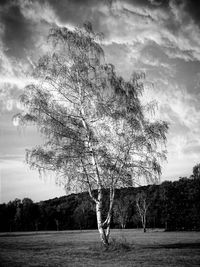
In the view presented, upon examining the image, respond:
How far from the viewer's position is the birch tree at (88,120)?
17.1 metres

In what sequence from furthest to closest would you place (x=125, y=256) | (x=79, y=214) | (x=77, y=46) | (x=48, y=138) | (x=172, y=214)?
(x=79, y=214) → (x=172, y=214) → (x=77, y=46) → (x=48, y=138) → (x=125, y=256)

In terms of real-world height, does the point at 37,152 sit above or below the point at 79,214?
above

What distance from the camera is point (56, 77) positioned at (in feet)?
58.7

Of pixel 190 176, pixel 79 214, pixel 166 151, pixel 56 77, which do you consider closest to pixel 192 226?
pixel 190 176

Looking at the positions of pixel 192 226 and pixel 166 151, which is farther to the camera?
pixel 192 226

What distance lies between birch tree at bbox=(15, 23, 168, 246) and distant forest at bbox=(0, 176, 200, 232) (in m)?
2.60

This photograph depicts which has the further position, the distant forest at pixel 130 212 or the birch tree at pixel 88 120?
the distant forest at pixel 130 212

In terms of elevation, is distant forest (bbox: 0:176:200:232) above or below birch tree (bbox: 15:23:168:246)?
below

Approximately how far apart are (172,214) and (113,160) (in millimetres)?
62748

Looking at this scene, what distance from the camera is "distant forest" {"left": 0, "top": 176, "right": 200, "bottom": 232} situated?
69925 millimetres

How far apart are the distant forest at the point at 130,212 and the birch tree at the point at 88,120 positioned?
260 cm

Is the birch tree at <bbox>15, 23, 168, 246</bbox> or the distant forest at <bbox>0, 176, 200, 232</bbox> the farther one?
the distant forest at <bbox>0, 176, 200, 232</bbox>

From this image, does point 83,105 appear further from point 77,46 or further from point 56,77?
point 77,46

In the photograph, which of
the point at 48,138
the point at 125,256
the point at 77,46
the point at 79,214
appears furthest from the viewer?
the point at 79,214
